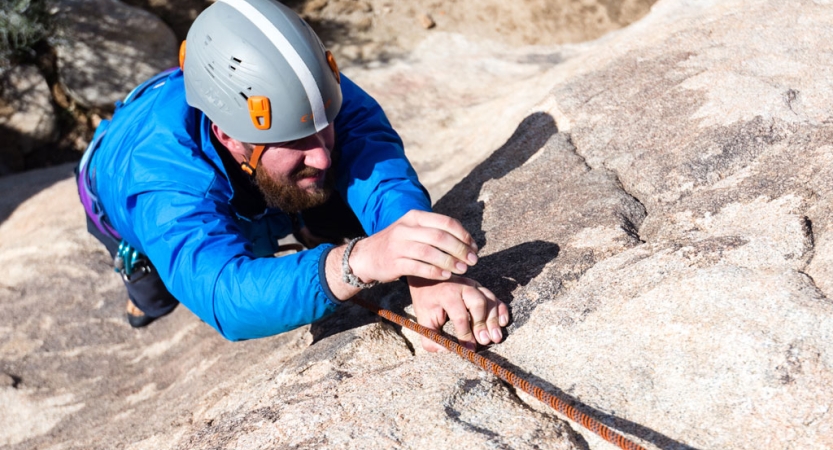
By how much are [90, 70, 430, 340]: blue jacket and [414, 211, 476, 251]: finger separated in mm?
394

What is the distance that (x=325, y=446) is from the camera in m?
1.89

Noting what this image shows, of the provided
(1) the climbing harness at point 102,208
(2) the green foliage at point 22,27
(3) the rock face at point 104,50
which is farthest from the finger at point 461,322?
(2) the green foliage at point 22,27

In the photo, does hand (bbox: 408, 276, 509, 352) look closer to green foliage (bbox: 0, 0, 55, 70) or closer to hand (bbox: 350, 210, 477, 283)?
hand (bbox: 350, 210, 477, 283)

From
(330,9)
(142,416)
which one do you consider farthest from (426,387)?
(330,9)

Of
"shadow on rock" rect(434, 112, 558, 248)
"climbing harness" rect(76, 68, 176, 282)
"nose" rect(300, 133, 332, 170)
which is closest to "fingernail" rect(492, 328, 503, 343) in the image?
"shadow on rock" rect(434, 112, 558, 248)

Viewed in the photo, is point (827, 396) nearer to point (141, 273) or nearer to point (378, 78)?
point (141, 273)

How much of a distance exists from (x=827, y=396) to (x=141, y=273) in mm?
3174

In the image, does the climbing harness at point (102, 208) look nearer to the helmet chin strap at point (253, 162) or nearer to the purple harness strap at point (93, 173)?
the purple harness strap at point (93, 173)

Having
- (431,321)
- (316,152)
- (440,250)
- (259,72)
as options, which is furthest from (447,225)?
(259,72)

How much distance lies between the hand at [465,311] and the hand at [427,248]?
0.71 ft

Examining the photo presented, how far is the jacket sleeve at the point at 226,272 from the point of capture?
220 centimetres

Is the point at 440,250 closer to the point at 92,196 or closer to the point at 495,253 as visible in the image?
the point at 495,253

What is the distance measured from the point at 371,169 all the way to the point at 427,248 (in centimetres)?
98

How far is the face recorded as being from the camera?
2658mm
